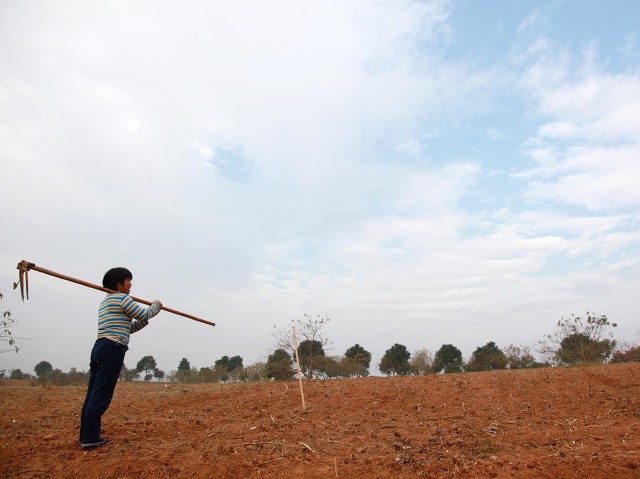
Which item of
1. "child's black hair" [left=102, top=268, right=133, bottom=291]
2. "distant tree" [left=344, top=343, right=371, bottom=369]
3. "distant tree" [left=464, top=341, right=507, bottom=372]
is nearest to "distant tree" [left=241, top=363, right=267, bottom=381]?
"distant tree" [left=344, top=343, right=371, bottom=369]

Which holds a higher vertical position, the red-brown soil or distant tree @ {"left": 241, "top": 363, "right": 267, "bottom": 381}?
distant tree @ {"left": 241, "top": 363, "right": 267, "bottom": 381}

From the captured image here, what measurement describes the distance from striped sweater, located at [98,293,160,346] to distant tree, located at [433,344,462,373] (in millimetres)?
22773

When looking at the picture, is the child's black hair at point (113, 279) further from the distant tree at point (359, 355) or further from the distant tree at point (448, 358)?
the distant tree at point (448, 358)

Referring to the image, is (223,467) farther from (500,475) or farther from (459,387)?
(459,387)

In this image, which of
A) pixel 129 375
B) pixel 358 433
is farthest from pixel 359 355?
pixel 358 433

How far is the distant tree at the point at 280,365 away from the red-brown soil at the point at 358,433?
768 centimetres

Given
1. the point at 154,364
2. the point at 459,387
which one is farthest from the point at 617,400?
the point at 154,364

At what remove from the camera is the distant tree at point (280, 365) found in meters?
15.8

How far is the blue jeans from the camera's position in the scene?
429cm

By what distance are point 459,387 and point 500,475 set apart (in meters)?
4.54

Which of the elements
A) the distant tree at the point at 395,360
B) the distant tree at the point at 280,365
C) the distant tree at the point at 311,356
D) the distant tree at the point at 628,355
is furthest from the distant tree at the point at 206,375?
the distant tree at the point at 628,355

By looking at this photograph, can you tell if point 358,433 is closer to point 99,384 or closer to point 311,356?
point 99,384

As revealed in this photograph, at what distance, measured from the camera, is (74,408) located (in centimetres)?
694

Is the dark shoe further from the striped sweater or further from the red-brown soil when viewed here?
the striped sweater
